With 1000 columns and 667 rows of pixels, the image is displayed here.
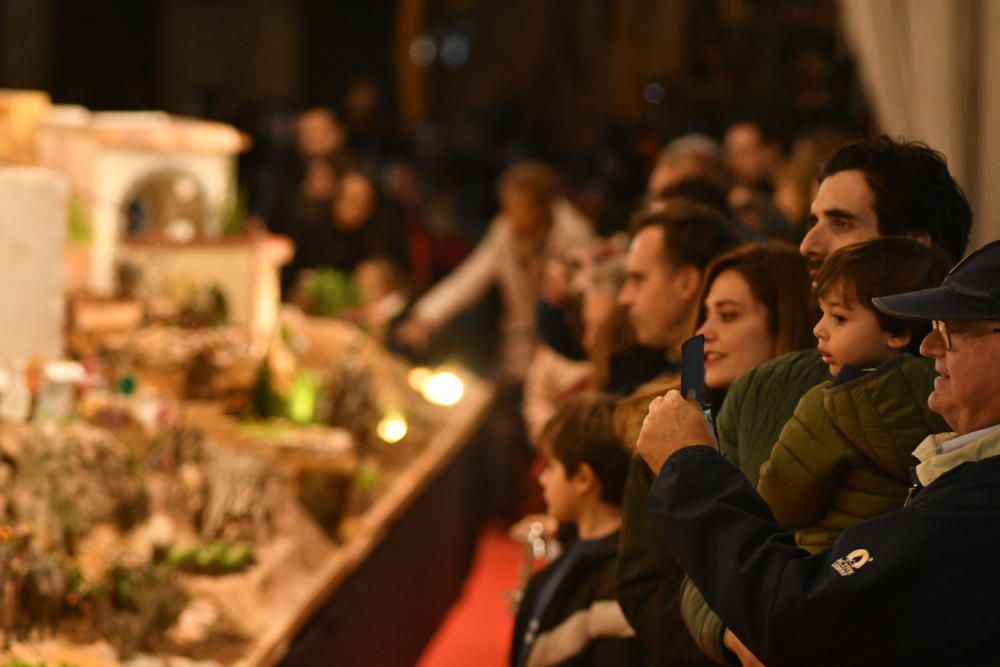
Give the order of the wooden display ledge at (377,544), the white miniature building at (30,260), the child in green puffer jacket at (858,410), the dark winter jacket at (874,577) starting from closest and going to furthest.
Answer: the dark winter jacket at (874,577) → the child in green puffer jacket at (858,410) → the wooden display ledge at (377,544) → the white miniature building at (30,260)

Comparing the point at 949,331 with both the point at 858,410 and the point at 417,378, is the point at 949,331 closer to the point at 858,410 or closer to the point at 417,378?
the point at 858,410

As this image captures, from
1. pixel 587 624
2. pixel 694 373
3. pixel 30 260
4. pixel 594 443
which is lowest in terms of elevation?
pixel 587 624

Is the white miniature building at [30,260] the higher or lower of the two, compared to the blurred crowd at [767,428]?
lower

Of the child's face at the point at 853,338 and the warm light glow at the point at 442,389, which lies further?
the warm light glow at the point at 442,389

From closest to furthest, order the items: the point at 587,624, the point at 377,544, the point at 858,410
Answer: the point at 858,410, the point at 587,624, the point at 377,544

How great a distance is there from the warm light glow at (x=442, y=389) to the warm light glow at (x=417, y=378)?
0.01 m

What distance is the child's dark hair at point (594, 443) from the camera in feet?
10.2

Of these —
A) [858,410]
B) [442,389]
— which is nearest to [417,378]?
[442,389]

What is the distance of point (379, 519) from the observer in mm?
5055

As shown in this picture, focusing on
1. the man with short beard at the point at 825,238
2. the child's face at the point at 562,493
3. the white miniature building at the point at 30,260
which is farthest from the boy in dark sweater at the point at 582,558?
the white miniature building at the point at 30,260

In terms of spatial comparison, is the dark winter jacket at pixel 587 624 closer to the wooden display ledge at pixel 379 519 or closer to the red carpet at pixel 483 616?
the wooden display ledge at pixel 379 519

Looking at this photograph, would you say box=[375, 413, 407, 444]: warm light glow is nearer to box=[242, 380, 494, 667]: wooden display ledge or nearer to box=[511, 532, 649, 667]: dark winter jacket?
box=[242, 380, 494, 667]: wooden display ledge

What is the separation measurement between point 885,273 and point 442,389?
192 inches

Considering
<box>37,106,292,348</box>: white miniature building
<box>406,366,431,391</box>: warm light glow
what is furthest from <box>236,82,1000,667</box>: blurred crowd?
<box>406,366,431,391</box>: warm light glow
